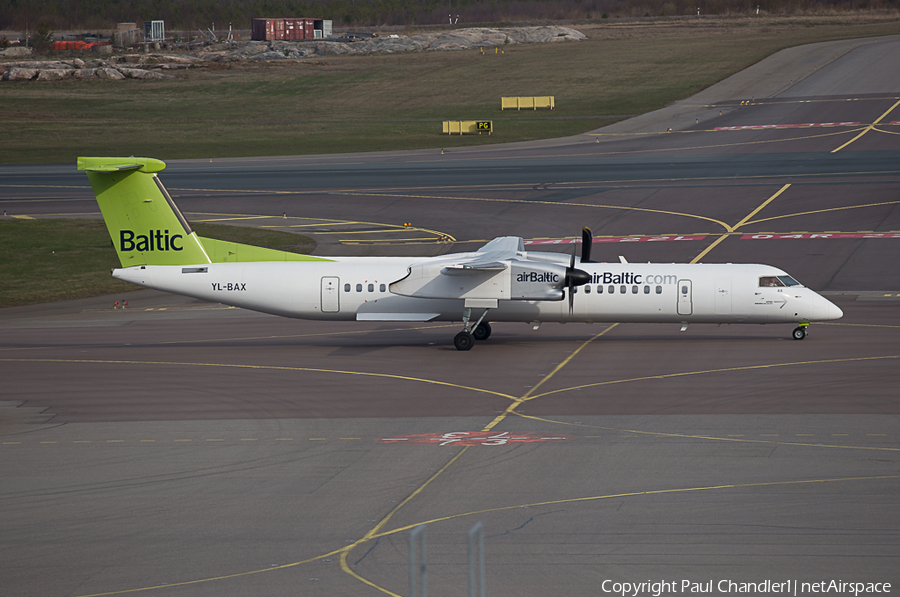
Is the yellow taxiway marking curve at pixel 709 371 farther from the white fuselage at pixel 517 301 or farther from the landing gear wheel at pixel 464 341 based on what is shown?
the landing gear wheel at pixel 464 341

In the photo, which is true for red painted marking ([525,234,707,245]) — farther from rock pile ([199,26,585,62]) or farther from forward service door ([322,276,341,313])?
rock pile ([199,26,585,62])

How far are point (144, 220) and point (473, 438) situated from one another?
17.3 meters

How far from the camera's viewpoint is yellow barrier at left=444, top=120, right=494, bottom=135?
93688mm

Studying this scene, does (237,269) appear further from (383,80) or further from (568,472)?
Result: (383,80)

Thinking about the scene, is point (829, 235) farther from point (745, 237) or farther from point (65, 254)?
point (65, 254)

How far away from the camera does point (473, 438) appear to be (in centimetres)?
2370

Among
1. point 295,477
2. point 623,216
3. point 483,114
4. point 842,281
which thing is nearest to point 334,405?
point 295,477

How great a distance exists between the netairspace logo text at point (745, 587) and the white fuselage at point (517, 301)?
1893 cm

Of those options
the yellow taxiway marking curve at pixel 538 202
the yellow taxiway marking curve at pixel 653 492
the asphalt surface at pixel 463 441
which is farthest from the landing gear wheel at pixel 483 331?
the yellow taxiway marking curve at pixel 538 202

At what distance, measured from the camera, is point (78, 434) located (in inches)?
979

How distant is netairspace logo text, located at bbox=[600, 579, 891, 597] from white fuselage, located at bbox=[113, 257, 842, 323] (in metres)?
18.9

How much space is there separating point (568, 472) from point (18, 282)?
36.6 meters

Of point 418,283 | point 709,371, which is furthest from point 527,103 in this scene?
point 709,371

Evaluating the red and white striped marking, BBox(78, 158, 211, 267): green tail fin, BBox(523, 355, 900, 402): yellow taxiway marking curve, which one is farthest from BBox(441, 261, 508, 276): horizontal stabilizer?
the red and white striped marking
